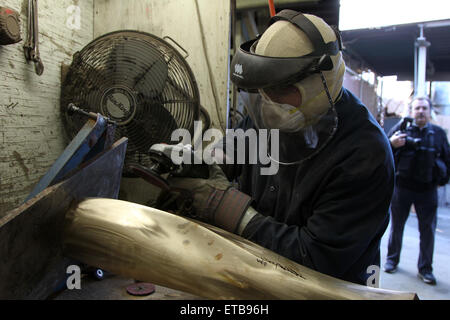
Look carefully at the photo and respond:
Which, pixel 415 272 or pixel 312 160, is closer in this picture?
pixel 312 160

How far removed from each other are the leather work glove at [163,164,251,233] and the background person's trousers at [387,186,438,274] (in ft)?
8.86

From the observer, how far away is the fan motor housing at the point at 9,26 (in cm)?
121

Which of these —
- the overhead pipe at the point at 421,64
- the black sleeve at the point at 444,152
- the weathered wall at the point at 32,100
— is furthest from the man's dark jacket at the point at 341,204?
the overhead pipe at the point at 421,64

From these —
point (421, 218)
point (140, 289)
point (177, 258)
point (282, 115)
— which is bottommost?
point (421, 218)

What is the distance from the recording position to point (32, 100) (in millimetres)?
1518

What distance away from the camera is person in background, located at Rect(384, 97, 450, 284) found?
3.01 meters

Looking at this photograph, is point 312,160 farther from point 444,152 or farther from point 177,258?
point 444,152

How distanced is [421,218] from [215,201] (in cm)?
287

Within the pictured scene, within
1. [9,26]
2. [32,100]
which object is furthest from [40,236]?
[32,100]

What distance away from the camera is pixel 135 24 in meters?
1.85

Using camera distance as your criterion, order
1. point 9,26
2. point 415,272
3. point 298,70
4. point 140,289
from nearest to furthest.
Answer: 1. point 298,70
2. point 140,289
3. point 9,26
4. point 415,272

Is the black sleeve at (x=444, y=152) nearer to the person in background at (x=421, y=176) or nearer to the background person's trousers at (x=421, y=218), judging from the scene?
the person in background at (x=421, y=176)

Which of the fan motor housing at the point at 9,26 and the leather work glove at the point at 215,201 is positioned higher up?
the fan motor housing at the point at 9,26

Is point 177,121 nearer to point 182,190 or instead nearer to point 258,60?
point 182,190
